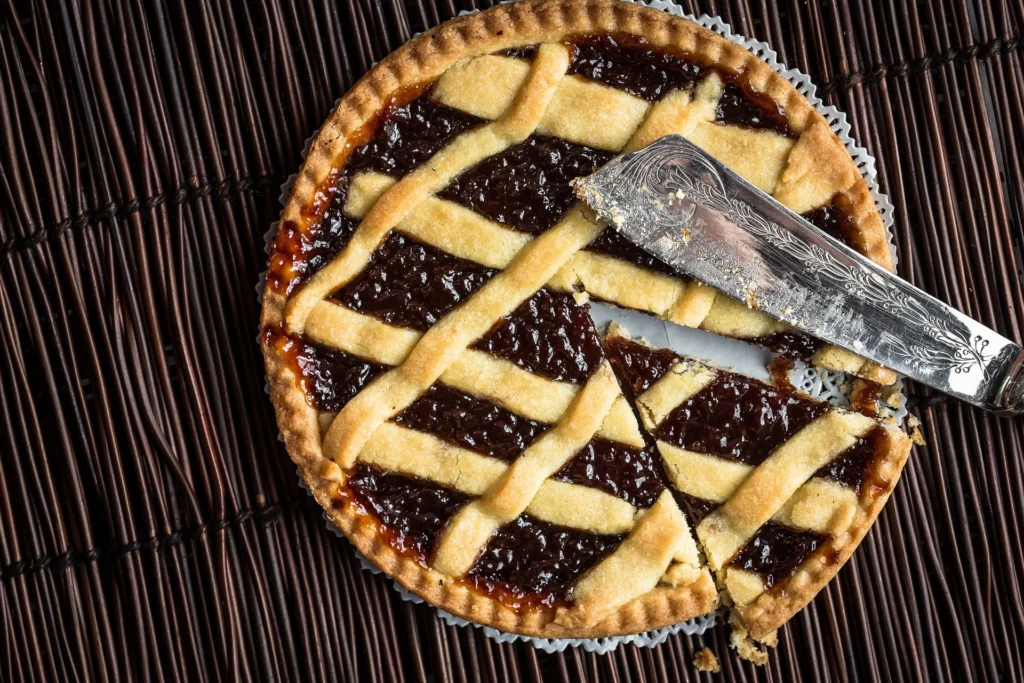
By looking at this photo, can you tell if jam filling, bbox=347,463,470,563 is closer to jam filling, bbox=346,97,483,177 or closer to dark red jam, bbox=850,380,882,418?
jam filling, bbox=346,97,483,177

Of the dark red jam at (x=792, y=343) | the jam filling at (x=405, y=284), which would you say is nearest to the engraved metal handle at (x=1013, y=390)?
the dark red jam at (x=792, y=343)

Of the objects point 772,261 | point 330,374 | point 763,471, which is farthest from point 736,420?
point 330,374

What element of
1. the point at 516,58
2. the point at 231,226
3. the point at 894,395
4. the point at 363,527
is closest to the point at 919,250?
the point at 894,395

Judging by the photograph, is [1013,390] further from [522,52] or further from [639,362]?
[522,52]

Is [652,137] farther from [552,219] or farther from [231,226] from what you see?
[231,226]

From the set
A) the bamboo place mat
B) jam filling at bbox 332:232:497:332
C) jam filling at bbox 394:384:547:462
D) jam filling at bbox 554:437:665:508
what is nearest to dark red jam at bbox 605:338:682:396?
jam filling at bbox 554:437:665:508

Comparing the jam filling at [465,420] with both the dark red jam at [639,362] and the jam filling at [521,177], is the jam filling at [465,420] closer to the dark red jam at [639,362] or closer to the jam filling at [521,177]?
the dark red jam at [639,362]
